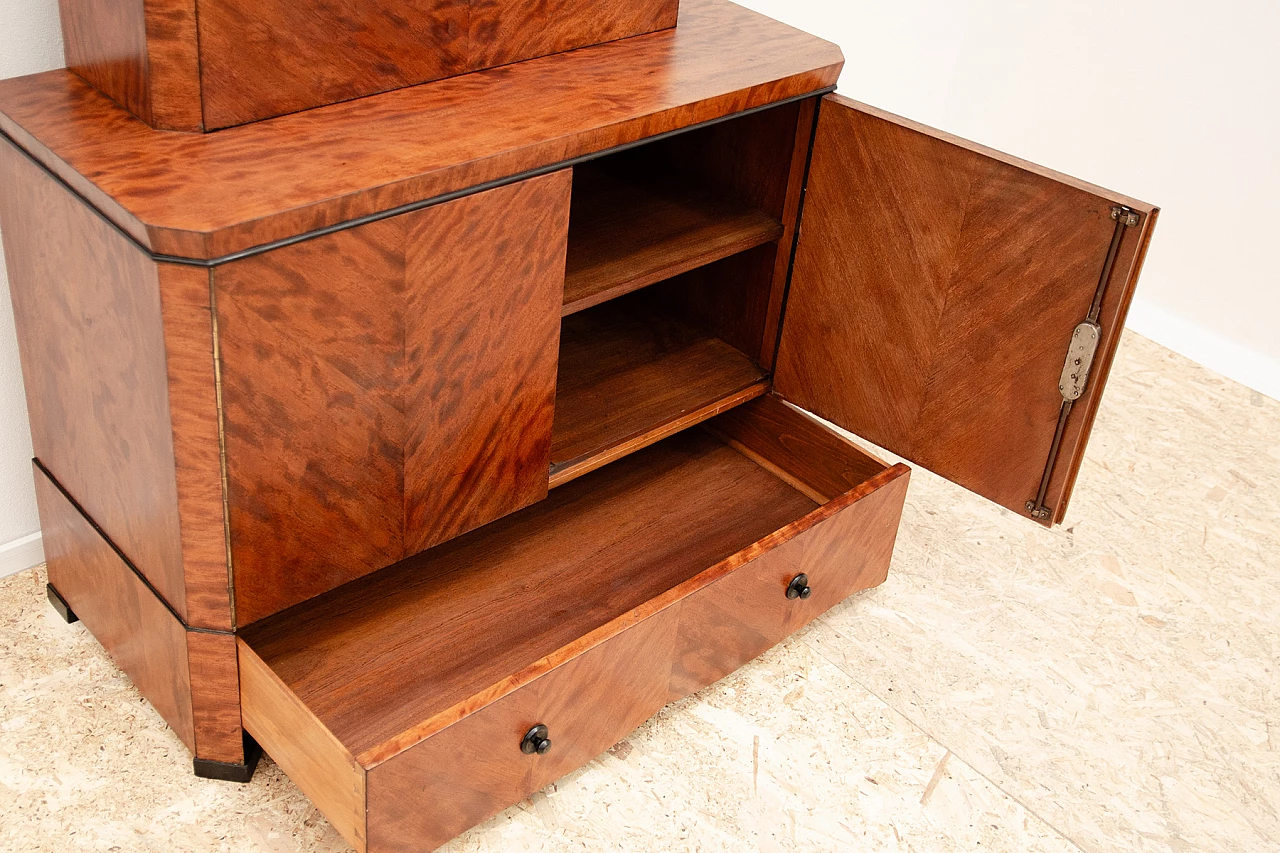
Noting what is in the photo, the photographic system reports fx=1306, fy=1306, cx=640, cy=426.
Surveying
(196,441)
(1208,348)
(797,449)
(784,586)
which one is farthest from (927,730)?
(1208,348)

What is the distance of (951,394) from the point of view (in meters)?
1.58

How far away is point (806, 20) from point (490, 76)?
0.98 metres

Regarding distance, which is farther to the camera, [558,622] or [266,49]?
[558,622]

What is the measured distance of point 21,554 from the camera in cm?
168

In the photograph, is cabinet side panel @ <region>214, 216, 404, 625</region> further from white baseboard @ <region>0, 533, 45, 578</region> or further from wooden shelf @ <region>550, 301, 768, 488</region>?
white baseboard @ <region>0, 533, 45, 578</region>

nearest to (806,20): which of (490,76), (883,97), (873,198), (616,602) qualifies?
(883,97)

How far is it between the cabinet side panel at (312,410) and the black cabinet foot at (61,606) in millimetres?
421

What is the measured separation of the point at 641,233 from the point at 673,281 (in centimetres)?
30

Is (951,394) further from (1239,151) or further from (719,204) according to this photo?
(1239,151)

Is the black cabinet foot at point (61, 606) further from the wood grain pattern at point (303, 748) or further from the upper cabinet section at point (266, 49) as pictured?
the upper cabinet section at point (266, 49)

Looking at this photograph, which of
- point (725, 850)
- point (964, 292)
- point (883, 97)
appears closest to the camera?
point (725, 850)

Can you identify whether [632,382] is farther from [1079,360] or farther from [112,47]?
[112,47]

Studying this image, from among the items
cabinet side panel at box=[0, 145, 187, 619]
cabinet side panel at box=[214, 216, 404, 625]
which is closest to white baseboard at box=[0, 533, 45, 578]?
cabinet side panel at box=[0, 145, 187, 619]

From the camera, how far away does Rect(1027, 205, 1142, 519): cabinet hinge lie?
135 cm
